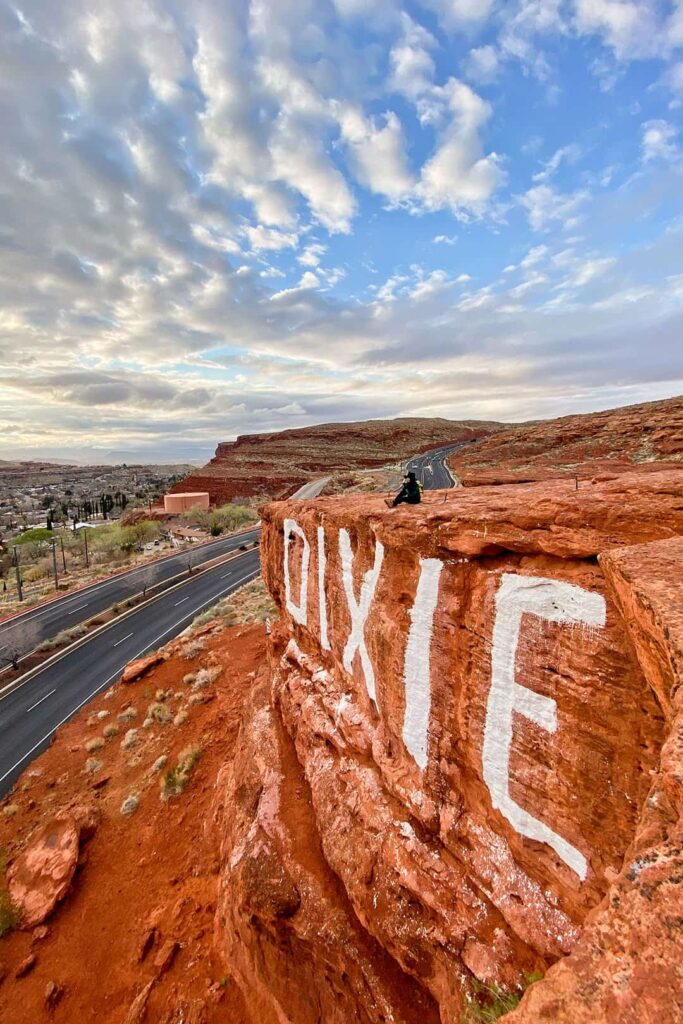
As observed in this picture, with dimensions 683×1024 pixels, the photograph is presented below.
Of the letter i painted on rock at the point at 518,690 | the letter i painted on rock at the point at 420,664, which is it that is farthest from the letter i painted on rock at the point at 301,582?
the letter i painted on rock at the point at 518,690

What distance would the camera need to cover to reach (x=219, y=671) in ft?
57.0

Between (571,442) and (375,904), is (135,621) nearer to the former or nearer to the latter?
(375,904)

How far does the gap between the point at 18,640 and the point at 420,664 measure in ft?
103

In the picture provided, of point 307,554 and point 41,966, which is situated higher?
point 307,554

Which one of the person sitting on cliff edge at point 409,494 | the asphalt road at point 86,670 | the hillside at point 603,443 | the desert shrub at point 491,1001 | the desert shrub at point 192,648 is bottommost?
the asphalt road at point 86,670

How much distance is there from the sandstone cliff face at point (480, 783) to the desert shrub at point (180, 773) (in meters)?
3.97

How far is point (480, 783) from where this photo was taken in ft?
17.4

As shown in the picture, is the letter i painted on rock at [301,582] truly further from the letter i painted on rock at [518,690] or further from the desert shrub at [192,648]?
the desert shrub at [192,648]

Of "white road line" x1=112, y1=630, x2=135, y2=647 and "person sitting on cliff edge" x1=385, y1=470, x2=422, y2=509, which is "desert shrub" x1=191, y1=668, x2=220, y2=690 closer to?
"white road line" x1=112, y1=630, x2=135, y2=647

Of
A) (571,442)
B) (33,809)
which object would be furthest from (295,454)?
(33,809)

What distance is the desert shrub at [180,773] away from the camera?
12.0 m

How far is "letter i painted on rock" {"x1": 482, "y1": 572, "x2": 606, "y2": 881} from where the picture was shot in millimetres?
4301

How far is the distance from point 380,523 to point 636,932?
18.3ft

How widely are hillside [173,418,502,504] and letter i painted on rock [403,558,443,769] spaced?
181 feet
